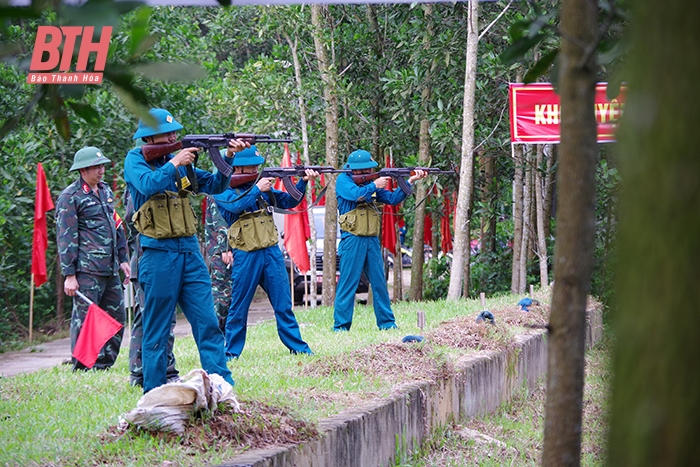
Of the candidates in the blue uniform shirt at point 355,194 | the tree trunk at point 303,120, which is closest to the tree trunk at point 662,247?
the blue uniform shirt at point 355,194

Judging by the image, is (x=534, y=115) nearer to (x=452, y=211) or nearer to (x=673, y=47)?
(x=452, y=211)

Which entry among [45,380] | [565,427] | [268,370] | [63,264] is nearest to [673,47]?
[565,427]

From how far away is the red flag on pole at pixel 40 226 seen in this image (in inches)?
457

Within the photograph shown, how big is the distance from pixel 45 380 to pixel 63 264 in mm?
1193

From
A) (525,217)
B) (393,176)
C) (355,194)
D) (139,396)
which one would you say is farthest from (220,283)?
(525,217)

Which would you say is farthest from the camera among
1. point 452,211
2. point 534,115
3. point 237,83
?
point 452,211

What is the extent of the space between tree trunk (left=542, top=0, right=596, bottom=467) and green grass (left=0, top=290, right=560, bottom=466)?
2445 mm

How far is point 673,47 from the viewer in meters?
1.25

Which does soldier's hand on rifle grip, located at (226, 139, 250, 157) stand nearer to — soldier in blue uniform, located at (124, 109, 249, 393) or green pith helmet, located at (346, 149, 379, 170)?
soldier in blue uniform, located at (124, 109, 249, 393)

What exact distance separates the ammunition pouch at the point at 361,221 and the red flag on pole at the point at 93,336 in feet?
10.9

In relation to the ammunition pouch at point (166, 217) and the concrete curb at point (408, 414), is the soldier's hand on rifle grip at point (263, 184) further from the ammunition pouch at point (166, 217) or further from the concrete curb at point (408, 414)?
the concrete curb at point (408, 414)

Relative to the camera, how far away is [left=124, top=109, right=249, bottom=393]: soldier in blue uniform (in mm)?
5844

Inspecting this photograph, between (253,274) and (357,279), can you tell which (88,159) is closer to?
(253,274)

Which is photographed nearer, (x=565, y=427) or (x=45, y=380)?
(x=565, y=427)
